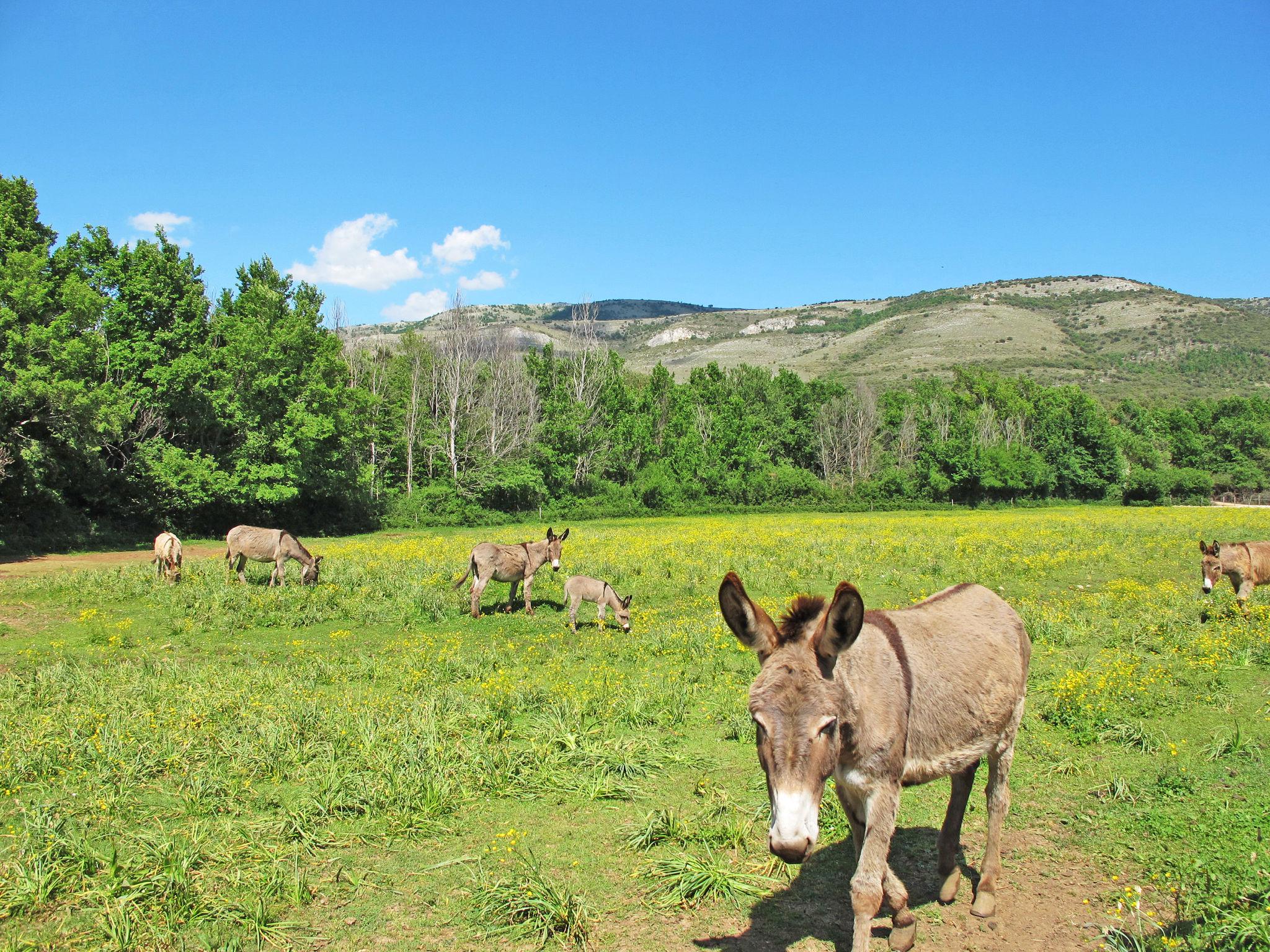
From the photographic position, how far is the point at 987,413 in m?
89.4

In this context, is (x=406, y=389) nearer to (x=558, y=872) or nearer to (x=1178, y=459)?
(x=558, y=872)

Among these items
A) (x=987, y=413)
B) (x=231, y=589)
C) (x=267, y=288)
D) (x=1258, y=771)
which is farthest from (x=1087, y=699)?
(x=987, y=413)

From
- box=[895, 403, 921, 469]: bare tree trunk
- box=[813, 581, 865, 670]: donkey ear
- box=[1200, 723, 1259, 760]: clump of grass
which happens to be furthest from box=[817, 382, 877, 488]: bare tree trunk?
box=[813, 581, 865, 670]: donkey ear

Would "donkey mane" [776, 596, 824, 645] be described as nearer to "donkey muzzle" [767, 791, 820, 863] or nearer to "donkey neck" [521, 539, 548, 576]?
"donkey muzzle" [767, 791, 820, 863]

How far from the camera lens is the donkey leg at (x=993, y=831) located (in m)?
5.30

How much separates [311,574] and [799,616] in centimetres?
2064

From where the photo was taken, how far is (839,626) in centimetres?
376

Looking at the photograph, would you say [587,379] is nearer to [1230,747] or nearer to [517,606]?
[517,606]

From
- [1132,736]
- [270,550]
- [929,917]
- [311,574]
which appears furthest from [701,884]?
[270,550]

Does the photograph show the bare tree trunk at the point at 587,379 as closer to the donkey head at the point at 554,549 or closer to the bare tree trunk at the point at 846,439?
the bare tree trunk at the point at 846,439

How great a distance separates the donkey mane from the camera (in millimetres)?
3912

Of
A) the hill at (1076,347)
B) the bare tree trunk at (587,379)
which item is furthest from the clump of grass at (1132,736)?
the hill at (1076,347)

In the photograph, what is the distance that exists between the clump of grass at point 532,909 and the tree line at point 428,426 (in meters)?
32.7

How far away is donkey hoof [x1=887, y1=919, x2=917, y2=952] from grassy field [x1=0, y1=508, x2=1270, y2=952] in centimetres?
34
